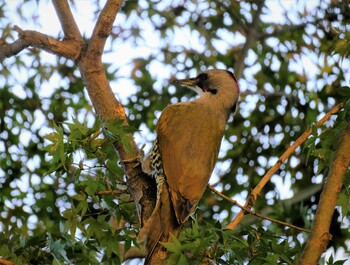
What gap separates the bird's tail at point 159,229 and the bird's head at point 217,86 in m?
1.16

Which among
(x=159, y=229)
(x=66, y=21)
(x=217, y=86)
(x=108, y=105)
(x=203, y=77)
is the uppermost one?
(x=203, y=77)

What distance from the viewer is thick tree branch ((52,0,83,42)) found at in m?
3.38

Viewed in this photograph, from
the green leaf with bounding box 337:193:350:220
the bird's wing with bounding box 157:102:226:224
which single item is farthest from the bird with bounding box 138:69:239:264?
the green leaf with bounding box 337:193:350:220

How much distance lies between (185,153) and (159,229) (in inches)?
27.9

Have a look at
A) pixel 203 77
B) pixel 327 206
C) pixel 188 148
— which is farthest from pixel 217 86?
pixel 327 206

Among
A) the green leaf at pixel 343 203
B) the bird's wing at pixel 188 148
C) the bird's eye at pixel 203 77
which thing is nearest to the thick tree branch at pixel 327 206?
the green leaf at pixel 343 203

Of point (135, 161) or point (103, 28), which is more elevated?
point (103, 28)

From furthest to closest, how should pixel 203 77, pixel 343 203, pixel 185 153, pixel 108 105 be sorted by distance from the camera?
pixel 203 77, pixel 185 153, pixel 108 105, pixel 343 203

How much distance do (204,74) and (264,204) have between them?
3.56 feet

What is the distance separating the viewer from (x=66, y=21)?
3400 millimetres

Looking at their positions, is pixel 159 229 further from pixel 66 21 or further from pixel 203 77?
pixel 203 77

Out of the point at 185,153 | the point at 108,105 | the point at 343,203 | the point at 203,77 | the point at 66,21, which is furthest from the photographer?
the point at 203,77

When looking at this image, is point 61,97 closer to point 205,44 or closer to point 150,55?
point 150,55

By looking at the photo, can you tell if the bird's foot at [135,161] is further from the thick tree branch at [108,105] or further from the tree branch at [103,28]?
the tree branch at [103,28]
